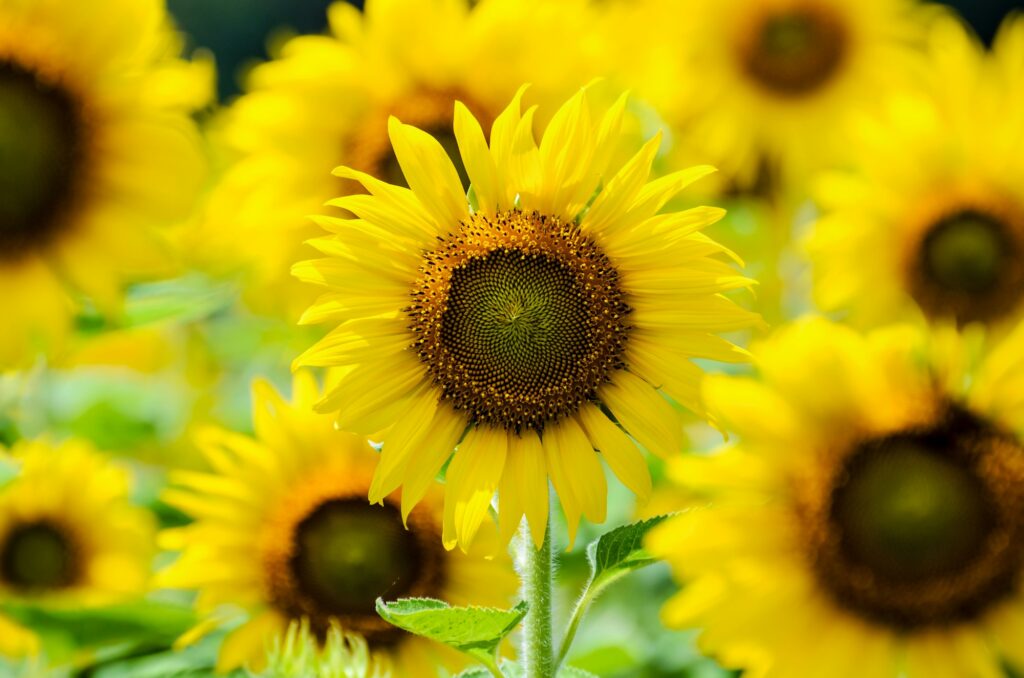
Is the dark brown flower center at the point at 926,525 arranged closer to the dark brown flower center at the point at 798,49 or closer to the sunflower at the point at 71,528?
the sunflower at the point at 71,528

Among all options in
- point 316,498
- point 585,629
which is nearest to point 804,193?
point 585,629

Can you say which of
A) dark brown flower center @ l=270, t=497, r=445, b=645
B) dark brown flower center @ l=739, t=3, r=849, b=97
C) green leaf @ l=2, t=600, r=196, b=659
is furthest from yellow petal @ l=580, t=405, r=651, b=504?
dark brown flower center @ l=739, t=3, r=849, b=97

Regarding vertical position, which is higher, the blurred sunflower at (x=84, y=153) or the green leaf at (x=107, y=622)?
the blurred sunflower at (x=84, y=153)

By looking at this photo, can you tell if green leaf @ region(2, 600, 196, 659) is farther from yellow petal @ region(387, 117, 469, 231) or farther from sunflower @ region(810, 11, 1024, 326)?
sunflower @ region(810, 11, 1024, 326)

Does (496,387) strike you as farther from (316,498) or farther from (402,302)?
(316,498)

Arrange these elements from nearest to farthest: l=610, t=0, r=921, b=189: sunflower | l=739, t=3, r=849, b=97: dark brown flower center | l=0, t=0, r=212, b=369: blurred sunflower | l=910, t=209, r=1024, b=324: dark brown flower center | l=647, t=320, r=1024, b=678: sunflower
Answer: l=647, t=320, r=1024, b=678: sunflower < l=0, t=0, r=212, b=369: blurred sunflower < l=910, t=209, r=1024, b=324: dark brown flower center < l=610, t=0, r=921, b=189: sunflower < l=739, t=3, r=849, b=97: dark brown flower center

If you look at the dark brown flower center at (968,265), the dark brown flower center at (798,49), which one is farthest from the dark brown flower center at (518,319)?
the dark brown flower center at (798,49)

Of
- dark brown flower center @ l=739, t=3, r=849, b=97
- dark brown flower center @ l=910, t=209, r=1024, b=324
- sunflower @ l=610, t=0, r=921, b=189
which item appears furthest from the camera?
dark brown flower center @ l=739, t=3, r=849, b=97
